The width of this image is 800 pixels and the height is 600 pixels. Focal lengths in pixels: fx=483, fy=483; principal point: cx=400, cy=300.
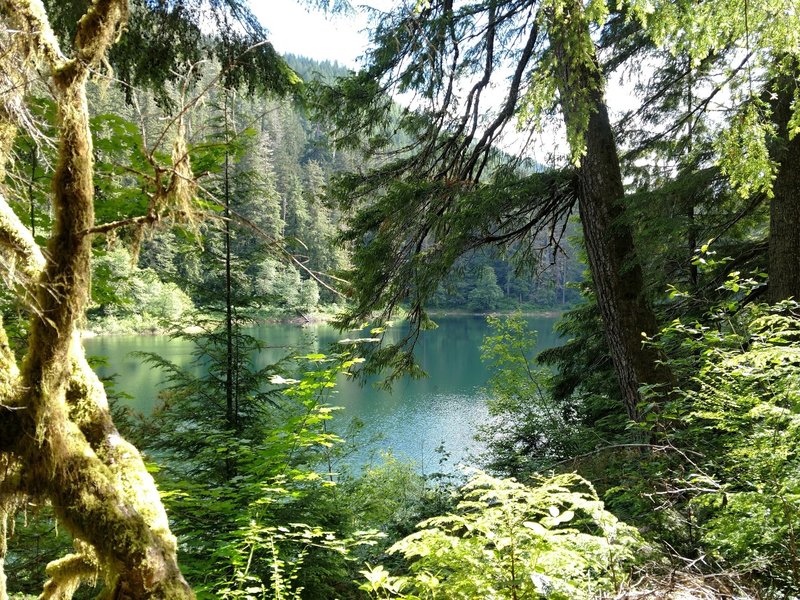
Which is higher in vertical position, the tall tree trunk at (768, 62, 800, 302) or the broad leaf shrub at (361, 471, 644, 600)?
the tall tree trunk at (768, 62, 800, 302)

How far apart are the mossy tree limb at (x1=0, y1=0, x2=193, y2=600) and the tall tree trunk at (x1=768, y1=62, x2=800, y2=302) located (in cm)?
450

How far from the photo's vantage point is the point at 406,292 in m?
4.56

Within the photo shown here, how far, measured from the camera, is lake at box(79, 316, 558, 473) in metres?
11.9

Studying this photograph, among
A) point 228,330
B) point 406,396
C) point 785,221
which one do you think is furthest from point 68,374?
point 406,396

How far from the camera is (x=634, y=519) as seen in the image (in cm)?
275

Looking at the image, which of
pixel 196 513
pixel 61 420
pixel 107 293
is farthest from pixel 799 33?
pixel 107 293

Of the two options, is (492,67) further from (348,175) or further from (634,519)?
(634,519)

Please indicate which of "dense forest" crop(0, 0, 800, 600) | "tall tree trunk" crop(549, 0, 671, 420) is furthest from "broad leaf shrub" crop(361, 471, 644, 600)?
"tall tree trunk" crop(549, 0, 671, 420)

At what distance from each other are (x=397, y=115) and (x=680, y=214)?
2.96 meters

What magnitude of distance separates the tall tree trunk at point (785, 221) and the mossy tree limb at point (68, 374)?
177 inches

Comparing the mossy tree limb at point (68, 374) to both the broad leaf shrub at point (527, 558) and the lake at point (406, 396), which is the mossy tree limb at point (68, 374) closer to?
the broad leaf shrub at point (527, 558)

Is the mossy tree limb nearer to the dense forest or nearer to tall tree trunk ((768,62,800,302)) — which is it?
the dense forest

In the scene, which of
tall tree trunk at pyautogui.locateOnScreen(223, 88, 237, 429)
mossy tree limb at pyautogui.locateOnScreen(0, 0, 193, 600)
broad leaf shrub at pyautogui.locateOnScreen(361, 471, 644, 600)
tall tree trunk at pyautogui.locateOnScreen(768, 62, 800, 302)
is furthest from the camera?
tall tree trunk at pyautogui.locateOnScreen(223, 88, 237, 429)

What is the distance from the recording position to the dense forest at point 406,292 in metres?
1.50
